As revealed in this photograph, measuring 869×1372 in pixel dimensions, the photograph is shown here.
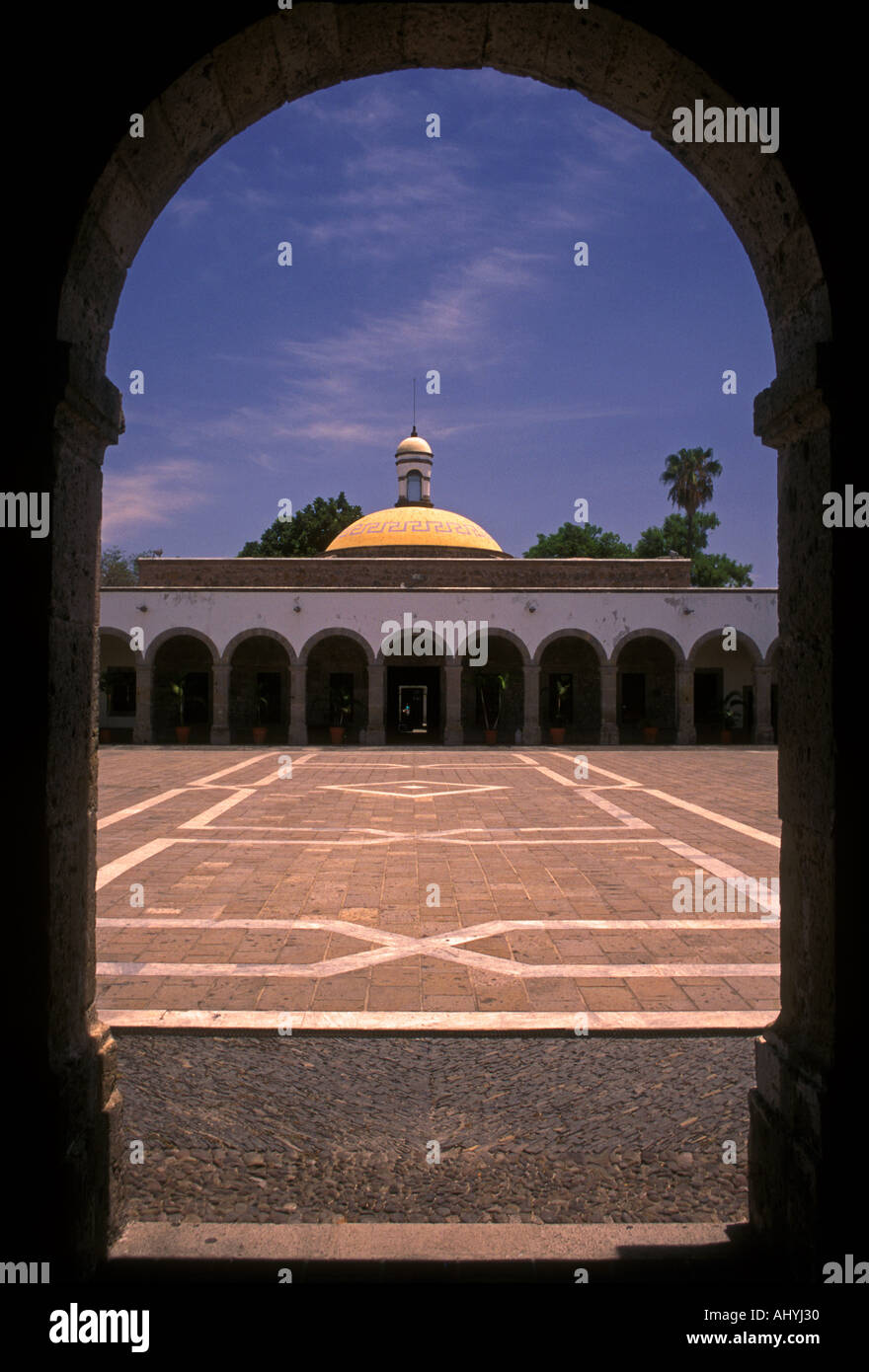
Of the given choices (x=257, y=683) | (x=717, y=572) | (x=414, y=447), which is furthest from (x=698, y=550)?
(x=257, y=683)

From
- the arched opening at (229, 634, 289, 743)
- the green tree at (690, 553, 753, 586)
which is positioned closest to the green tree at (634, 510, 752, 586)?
the green tree at (690, 553, 753, 586)

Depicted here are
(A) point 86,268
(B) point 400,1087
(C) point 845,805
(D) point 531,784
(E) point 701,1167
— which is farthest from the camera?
(D) point 531,784

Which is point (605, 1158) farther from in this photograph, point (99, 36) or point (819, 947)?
point (99, 36)

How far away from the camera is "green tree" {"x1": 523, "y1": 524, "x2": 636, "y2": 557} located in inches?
1897

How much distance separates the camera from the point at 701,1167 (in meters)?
2.97

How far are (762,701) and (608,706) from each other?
14.1 ft

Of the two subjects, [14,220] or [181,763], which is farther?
[181,763]

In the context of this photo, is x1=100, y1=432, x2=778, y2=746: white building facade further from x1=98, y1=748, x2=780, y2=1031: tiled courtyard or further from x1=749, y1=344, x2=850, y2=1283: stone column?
x1=749, y1=344, x2=850, y2=1283: stone column

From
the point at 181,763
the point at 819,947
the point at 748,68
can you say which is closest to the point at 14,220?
the point at 748,68

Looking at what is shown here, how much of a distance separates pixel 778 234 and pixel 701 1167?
3120 millimetres

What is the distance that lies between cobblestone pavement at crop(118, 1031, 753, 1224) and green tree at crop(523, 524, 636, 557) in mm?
45170

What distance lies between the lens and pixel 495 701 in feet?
85.5

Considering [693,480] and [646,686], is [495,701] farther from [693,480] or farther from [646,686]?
[693,480]

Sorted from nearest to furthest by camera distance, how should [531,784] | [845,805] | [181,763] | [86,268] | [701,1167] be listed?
[845,805], [86,268], [701,1167], [531,784], [181,763]
